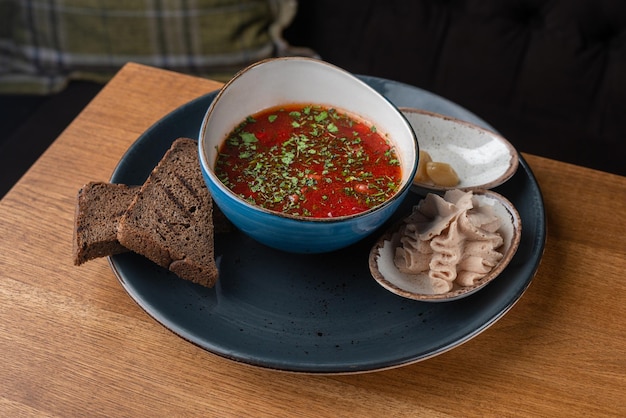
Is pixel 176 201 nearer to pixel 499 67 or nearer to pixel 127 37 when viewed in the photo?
pixel 127 37

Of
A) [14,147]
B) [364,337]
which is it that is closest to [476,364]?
[364,337]

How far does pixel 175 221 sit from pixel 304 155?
0.30 metres

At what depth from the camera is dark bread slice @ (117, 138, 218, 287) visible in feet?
4.10

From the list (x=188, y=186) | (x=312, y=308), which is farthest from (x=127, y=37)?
(x=312, y=308)

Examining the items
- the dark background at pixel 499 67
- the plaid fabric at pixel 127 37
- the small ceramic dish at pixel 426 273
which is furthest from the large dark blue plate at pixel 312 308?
the plaid fabric at pixel 127 37

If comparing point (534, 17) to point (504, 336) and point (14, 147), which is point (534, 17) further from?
point (14, 147)

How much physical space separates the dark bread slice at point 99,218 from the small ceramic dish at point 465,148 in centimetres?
62

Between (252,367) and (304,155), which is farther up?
(304,155)

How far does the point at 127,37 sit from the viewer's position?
235 centimetres

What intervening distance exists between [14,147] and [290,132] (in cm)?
120

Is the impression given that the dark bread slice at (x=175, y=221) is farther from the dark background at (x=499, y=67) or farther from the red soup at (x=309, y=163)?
the dark background at (x=499, y=67)

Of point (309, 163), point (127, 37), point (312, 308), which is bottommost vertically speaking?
point (127, 37)

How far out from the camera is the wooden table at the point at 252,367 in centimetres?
115

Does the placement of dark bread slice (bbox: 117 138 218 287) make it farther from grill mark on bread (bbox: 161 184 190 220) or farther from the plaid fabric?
the plaid fabric
